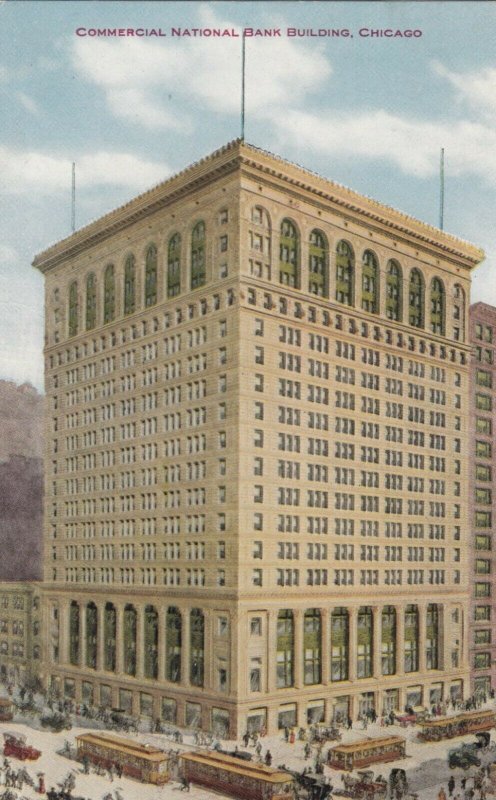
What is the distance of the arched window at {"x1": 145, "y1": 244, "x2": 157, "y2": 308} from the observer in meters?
93.2

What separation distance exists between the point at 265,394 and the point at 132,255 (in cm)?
2263

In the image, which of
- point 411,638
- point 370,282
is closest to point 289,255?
point 370,282

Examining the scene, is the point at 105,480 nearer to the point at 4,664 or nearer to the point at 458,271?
the point at 4,664

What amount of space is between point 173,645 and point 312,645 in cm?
1267

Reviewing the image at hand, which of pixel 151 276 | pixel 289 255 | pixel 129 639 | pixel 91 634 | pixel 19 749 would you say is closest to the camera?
pixel 19 749

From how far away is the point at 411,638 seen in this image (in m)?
96.6

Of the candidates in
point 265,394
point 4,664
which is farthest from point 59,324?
point 4,664

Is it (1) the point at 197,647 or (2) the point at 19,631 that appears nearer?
(1) the point at 197,647

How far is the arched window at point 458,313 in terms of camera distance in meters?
103

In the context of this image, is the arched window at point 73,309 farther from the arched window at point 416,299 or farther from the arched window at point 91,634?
the arched window at point 416,299

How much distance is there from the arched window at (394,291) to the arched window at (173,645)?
36238 mm

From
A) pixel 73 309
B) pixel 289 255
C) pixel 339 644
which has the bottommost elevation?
pixel 339 644

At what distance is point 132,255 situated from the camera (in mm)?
95812

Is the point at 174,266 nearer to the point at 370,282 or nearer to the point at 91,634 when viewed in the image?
the point at 370,282
